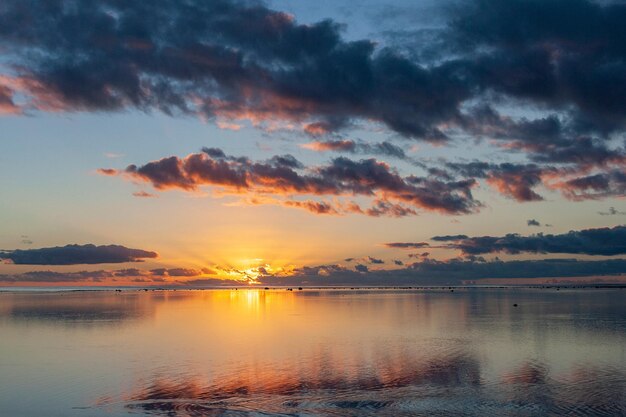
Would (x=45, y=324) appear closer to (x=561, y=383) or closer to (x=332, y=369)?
(x=332, y=369)

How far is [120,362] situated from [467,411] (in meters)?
30.1

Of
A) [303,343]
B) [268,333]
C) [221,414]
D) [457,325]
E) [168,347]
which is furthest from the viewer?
[457,325]

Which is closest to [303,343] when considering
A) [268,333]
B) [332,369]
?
[268,333]

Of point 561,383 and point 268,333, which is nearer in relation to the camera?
point 561,383

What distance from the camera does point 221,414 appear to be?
3288 centimetres

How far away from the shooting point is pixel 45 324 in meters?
85.4

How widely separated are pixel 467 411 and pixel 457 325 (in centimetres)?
5213

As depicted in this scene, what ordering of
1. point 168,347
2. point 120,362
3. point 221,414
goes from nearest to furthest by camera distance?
point 221,414
point 120,362
point 168,347

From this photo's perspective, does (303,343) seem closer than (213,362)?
No

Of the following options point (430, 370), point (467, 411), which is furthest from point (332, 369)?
point (467, 411)

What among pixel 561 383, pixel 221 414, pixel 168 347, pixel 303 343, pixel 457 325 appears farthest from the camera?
pixel 457 325

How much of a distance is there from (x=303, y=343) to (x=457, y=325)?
94.0 feet

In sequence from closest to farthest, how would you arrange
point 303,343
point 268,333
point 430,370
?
point 430,370
point 303,343
point 268,333

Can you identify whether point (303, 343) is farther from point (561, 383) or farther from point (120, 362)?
point (561, 383)
